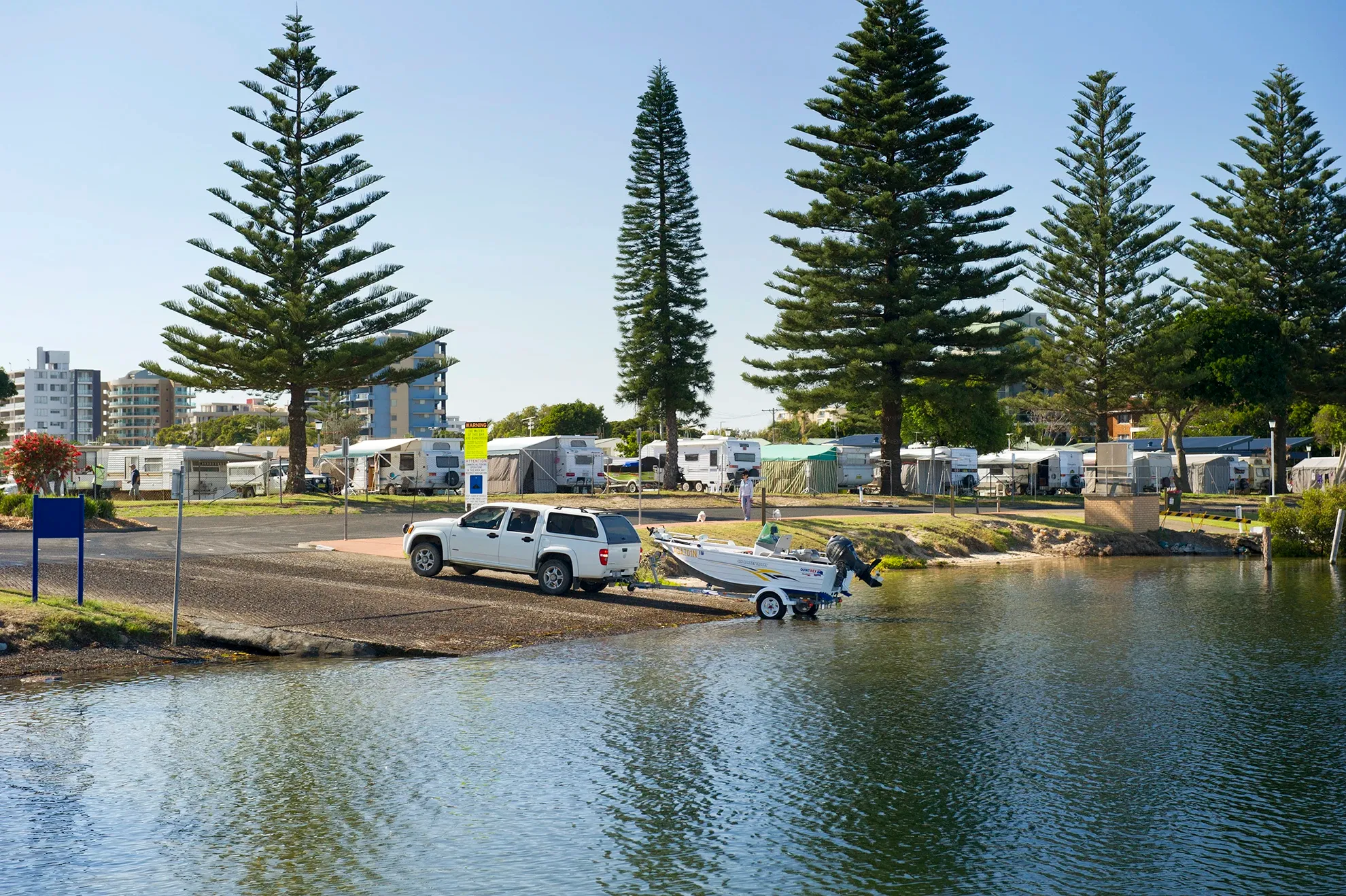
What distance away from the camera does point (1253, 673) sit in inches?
646

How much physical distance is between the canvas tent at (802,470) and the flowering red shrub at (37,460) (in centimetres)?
2865

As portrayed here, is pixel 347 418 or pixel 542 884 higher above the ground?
pixel 347 418

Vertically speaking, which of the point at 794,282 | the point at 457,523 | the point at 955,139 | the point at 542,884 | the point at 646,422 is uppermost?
the point at 955,139

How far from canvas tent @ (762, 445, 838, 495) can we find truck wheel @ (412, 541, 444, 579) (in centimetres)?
3150

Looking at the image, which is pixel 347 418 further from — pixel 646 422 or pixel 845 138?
pixel 845 138

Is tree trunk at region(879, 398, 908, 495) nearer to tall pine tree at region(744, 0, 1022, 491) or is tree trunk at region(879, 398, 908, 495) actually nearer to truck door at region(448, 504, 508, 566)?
tall pine tree at region(744, 0, 1022, 491)

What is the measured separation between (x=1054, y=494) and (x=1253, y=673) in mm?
42654

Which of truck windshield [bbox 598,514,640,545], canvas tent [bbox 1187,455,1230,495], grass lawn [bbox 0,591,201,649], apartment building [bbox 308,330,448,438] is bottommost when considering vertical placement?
grass lawn [bbox 0,591,201,649]

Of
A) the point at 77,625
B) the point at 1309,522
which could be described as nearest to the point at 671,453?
the point at 1309,522

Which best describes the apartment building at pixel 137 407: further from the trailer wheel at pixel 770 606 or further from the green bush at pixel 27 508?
the trailer wheel at pixel 770 606

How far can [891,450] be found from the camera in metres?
48.5

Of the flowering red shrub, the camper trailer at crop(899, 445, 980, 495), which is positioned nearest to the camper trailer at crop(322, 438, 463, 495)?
the flowering red shrub

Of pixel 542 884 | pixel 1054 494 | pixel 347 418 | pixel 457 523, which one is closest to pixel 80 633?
pixel 457 523

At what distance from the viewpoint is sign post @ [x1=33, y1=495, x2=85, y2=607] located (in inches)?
646
